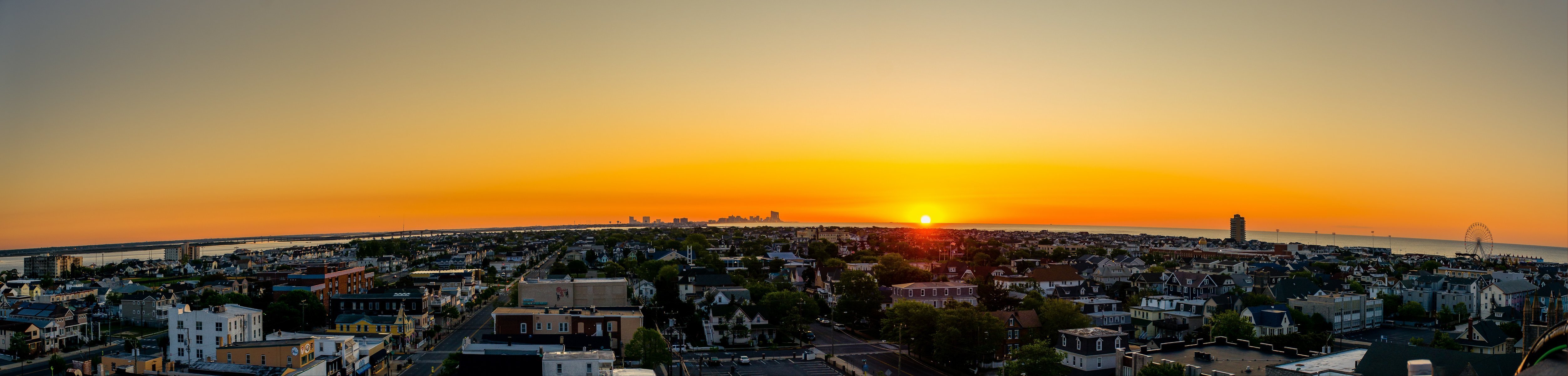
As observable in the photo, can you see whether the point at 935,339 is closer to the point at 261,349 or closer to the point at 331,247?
the point at 261,349

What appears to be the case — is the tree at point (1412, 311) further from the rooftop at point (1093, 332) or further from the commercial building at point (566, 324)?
the commercial building at point (566, 324)

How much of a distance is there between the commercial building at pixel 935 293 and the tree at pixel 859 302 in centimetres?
367

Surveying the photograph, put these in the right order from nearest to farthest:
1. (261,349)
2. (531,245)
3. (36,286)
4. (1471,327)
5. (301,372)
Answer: (301,372) < (261,349) < (1471,327) < (36,286) < (531,245)

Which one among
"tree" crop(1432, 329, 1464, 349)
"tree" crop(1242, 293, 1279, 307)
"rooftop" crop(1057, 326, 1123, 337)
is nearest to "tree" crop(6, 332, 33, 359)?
"rooftop" crop(1057, 326, 1123, 337)

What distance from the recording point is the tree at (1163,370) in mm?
28250

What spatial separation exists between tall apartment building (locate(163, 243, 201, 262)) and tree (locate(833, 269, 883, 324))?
5338 inches

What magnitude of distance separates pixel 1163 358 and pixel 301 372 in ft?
104

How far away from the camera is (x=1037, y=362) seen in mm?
31703

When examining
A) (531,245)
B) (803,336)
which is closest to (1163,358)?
(803,336)

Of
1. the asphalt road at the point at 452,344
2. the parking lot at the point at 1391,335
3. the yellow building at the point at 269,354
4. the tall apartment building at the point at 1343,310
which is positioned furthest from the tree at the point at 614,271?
the parking lot at the point at 1391,335

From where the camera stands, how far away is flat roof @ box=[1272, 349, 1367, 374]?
27.5m

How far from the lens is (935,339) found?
39062 mm

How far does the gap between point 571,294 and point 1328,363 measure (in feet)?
126

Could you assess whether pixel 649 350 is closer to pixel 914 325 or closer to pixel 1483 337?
pixel 914 325
